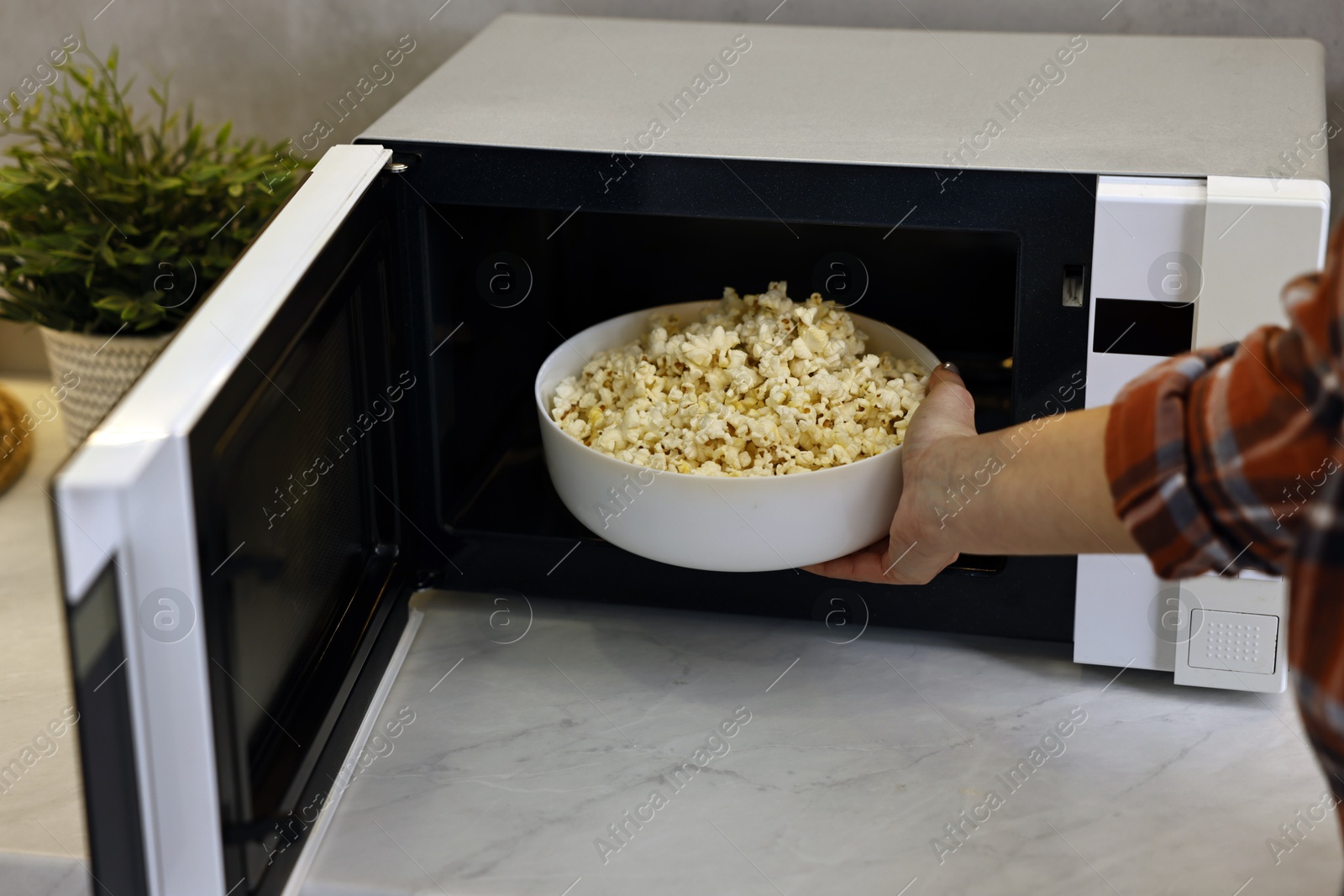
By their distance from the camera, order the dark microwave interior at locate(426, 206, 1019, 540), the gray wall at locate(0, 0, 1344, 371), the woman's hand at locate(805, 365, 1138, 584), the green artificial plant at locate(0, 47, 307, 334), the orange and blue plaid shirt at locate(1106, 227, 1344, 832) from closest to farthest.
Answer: the orange and blue plaid shirt at locate(1106, 227, 1344, 832) < the woman's hand at locate(805, 365, 1138, 584) < the dark microwave interior at locate(426, 206, 1019, 540) < the green artificial plant at locate(0, 47, 307, 334) < the gray wall at locate(0, 0, 1344, 371)

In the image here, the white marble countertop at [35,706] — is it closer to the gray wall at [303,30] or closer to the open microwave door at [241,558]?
the open microwave door at [241,558]

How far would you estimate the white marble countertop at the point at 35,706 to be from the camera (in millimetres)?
710

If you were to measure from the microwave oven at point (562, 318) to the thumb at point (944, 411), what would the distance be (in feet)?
0.12

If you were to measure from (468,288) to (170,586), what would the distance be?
379 mm

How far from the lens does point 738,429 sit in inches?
30.5

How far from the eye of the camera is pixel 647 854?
0.70 metres

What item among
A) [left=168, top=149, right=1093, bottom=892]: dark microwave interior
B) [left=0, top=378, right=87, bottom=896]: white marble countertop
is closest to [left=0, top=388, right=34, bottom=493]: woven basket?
[left=0, top=378, right=87, bottom=896]: white marble countertop

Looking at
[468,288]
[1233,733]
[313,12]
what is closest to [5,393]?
[313,12]

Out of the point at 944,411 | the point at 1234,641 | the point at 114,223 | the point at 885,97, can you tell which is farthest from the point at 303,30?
the point at 1234,641

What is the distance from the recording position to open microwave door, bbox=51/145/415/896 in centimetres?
48

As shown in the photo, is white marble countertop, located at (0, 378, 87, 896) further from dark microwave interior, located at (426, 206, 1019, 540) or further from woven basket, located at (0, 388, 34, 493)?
dark microwave interior, located at (426, 206, 1019, 540)

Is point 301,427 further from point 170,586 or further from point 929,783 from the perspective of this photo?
point 929,783

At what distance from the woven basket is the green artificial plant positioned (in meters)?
0.13

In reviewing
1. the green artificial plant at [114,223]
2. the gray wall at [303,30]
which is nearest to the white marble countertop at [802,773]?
the green artificial plant at [114,223]
